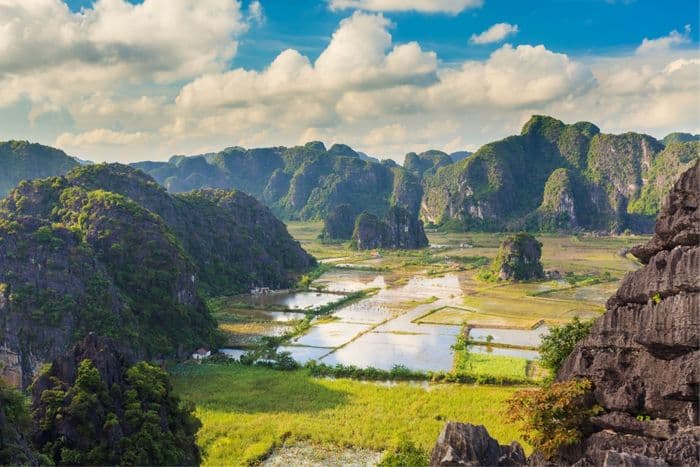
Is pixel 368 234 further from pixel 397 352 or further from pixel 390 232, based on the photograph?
pixel 397 352

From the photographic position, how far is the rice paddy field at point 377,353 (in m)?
26.2

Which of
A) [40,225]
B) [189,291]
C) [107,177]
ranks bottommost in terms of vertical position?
[189,291]

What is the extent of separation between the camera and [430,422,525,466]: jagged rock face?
1518 cm

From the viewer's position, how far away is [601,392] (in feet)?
55.1

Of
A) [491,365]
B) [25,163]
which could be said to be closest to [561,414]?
[491,365]

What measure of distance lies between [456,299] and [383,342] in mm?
20384

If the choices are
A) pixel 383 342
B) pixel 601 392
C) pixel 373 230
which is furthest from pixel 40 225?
pixel 373 230

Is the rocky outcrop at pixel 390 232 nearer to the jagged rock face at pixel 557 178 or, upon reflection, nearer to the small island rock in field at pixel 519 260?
the jagged rock face at pixel 557 178

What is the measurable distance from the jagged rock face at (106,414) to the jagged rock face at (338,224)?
11493 centimetres

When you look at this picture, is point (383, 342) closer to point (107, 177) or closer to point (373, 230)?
point (107, 177)

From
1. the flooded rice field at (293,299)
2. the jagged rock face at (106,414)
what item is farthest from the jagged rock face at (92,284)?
the jagged rock face at (106,414)

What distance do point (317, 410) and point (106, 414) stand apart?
12.3 meters

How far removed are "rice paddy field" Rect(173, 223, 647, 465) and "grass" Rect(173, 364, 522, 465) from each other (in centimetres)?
8

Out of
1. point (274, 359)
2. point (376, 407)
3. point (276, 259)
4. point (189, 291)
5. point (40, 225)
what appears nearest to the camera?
point (376, 407)
